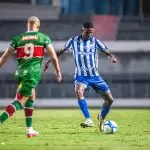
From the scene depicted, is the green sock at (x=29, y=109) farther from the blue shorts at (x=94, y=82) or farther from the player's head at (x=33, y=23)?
the blue shorts at (x=94, y=82)

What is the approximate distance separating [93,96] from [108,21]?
5.89 metres

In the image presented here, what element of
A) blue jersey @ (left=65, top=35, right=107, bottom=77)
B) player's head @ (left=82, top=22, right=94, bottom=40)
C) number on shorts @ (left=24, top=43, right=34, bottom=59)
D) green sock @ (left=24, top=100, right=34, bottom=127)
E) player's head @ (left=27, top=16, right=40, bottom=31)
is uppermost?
player's head @ (left=27, top=16, right=40, bottom=31)

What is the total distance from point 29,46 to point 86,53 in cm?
319

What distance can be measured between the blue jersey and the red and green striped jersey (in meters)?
2.95

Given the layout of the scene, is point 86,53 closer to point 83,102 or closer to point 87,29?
point 87,29

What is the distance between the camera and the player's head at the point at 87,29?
43.1 feet

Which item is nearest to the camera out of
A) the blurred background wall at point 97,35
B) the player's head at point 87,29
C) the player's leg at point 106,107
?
the player's leg at point 106,107

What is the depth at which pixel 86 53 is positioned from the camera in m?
13.8

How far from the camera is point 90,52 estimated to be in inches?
543

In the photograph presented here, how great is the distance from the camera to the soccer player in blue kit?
13.3 meters

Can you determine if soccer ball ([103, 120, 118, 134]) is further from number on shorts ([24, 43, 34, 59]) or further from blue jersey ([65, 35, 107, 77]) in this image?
number on shorts ([24, 43, 34, 59])

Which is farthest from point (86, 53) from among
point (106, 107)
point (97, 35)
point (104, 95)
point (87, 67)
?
point (97, 35)

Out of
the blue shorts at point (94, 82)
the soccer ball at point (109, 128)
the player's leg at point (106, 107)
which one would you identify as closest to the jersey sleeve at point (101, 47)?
the blue shorts at point (94, 82)

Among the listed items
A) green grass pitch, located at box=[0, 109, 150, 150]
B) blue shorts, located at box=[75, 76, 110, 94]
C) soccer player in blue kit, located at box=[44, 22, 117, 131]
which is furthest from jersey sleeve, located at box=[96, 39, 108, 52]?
green grass pitch, located at box=[0, 109, 150, 150]
